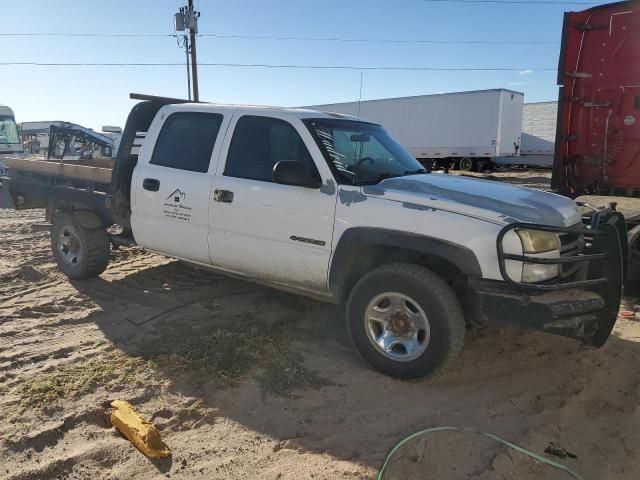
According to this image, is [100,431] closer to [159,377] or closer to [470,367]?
[159,377]

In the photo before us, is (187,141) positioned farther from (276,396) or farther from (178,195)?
(276,396)

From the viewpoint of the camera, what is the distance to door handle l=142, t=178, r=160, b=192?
16.3ft

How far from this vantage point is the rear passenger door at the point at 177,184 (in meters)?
4.71

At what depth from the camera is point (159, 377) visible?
377cm

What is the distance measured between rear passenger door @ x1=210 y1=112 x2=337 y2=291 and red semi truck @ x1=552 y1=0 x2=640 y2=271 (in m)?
3.86

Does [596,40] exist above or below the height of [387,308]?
above

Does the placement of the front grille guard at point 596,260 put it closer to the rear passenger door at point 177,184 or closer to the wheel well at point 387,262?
the wheel well at point 387,262

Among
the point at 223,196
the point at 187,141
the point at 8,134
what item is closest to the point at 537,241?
the point at 223,196

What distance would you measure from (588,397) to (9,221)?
1152 cm

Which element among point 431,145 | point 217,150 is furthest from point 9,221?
point 431,145

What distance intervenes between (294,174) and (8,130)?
21233mm

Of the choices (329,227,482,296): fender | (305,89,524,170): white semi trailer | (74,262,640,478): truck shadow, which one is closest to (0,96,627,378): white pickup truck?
(329,227,482,296): fender

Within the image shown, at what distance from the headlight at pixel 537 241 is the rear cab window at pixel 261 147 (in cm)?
173

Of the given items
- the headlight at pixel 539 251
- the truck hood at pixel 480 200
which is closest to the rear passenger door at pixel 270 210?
the truck hood at pixel 480 200
